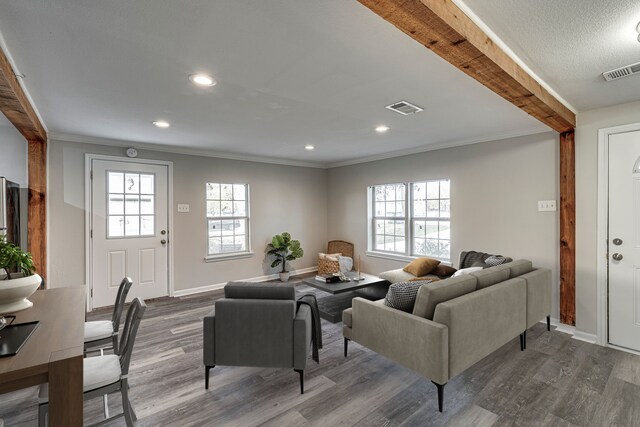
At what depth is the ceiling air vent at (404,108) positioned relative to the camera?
9.29 feet

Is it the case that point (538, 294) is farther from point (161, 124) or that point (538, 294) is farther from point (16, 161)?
point (16, 161)

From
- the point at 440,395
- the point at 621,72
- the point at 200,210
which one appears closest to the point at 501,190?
the point at 621,72

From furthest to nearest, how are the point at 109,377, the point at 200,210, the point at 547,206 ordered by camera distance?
the point at 200,210, the point at 547,206, the point at 109,377

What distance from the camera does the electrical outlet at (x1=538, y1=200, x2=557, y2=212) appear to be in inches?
138

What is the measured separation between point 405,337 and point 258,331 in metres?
1.07

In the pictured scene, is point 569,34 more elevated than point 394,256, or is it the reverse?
point 569,34

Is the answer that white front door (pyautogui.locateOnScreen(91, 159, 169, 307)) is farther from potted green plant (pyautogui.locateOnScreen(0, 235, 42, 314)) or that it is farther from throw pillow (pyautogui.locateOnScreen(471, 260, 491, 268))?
throw pillow (pyautogui.locateOnScreen(471, 260, 491, 268))

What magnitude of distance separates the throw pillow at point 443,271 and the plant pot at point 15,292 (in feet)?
13.5

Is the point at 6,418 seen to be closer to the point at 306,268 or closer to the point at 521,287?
the point at 521,287

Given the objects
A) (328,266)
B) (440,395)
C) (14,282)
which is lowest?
(440,395)

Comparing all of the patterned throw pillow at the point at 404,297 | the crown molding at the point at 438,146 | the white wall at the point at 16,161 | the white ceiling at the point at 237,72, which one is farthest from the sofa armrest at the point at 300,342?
the white wall at the point at 16,161

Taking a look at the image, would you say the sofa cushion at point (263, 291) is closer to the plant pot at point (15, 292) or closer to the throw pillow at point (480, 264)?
the plant pot at point (15, 292)

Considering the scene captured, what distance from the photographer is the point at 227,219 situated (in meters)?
5.38

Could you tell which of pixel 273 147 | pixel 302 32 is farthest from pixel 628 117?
pixel 273 147
